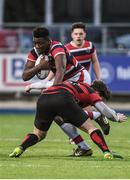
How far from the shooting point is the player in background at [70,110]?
12266 mm

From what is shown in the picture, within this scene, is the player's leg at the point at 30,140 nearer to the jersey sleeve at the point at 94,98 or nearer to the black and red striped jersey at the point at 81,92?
the black and red striped jersey at the point at 81,92

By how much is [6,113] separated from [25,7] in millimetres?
7167

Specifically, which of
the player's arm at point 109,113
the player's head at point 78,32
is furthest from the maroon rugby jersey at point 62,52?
the player's head at point 78,32

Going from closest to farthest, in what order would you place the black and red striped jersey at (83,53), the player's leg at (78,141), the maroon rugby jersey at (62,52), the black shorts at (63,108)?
the black shorts at (63,108) < the maroon rugby jersey at (62,52) < the player's leg at (78,141) < the black and red striped jersey at (83,53)

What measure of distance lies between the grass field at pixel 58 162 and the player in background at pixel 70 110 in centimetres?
29

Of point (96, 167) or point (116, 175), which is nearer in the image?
point (116, 175)

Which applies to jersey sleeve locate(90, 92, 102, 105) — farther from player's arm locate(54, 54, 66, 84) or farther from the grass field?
the grass field

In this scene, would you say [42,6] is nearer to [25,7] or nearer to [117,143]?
[25,7]

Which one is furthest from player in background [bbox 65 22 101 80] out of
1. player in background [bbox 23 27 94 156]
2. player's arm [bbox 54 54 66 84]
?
player's arm [bbox 54 54 66 84]

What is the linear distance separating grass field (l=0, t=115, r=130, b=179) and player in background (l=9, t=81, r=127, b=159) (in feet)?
0.94

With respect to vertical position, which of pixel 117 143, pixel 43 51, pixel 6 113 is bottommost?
pixel 6 113

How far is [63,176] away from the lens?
34.8 ft

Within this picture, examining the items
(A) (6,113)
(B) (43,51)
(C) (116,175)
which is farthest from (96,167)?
(A) (6,113)

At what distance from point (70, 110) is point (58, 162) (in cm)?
73
